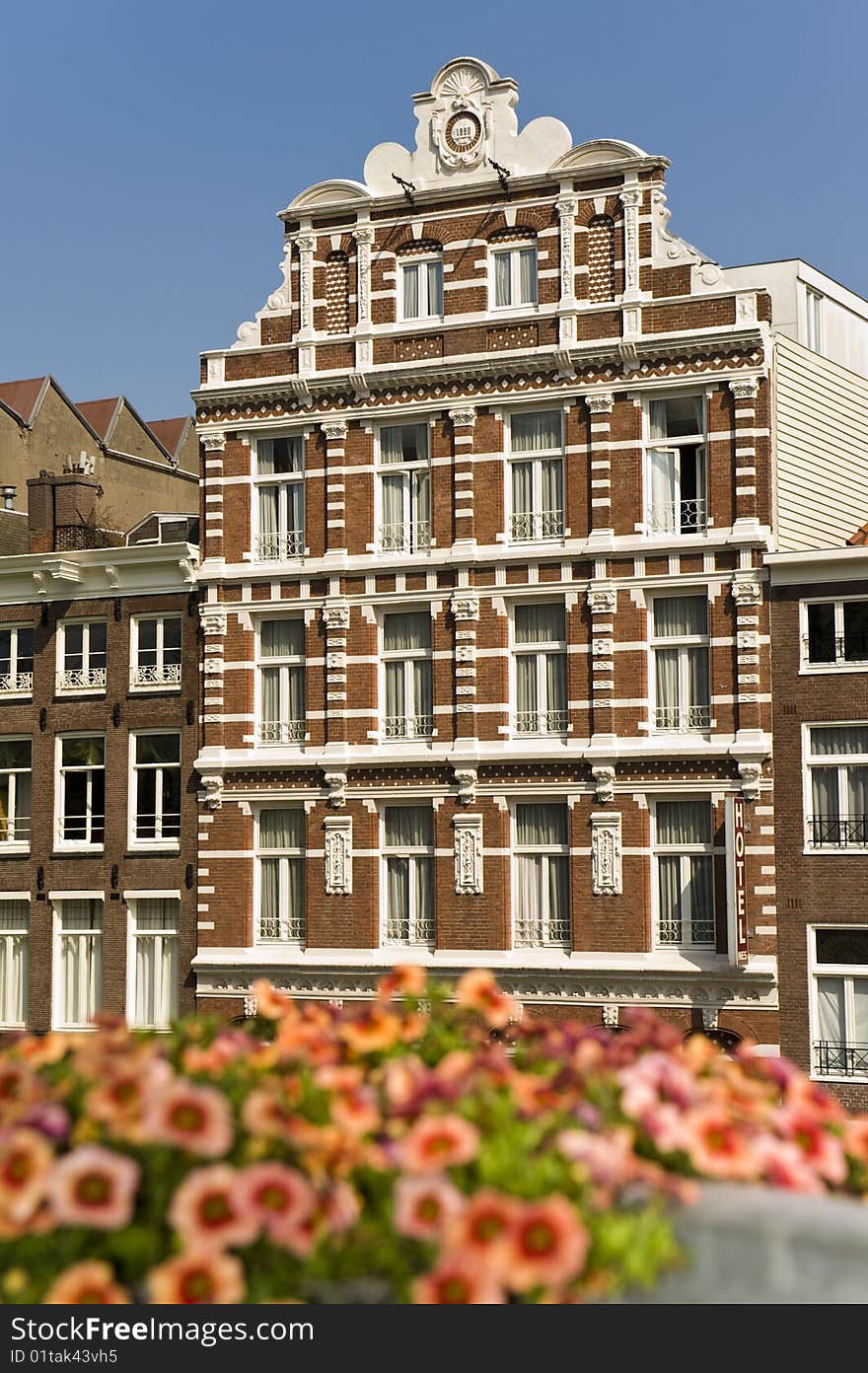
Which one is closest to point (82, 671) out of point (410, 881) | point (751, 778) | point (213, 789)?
point (213, 789)

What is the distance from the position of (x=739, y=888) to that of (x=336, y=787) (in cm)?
796

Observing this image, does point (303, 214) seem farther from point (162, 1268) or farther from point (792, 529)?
point (162, 1268)

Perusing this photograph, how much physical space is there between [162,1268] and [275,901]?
27.1 m

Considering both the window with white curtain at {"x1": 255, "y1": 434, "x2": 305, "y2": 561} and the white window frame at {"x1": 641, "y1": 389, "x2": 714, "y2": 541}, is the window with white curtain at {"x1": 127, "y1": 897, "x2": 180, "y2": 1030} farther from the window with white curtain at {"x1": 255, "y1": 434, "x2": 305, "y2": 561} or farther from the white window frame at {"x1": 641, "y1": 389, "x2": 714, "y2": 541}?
the white window frame at {"x1": 641, "y1": 389, "x2": 714, "y2": 541}

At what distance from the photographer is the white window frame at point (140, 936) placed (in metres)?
32.8

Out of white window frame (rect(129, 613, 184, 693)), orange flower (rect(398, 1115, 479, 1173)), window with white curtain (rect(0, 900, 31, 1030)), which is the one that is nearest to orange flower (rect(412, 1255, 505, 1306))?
orange flower (rect(398, 1115, 479, 1173))

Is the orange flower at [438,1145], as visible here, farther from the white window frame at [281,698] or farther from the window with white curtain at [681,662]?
the white window frame at [281,698]

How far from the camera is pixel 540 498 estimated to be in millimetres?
30359

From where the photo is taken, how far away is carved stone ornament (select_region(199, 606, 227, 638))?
1275 inches

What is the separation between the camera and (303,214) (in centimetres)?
3228

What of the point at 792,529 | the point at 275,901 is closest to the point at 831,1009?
the point at 792,529

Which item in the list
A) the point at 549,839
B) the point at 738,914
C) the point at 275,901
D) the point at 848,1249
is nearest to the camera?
the point at 848,1249

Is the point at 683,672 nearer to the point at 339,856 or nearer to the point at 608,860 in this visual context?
the point at 608,860

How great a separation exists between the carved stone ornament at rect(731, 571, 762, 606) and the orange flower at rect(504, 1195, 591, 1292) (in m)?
24.2
